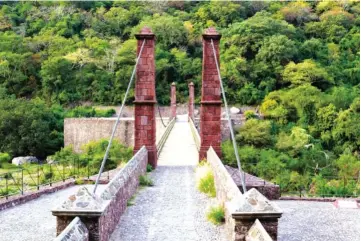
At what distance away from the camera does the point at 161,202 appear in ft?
31.3

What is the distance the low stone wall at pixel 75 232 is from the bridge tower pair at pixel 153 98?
7.94m

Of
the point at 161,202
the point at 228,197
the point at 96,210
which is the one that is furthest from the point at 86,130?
the point at 96,210

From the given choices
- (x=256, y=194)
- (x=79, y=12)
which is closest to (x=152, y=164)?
(x=256, y=194)

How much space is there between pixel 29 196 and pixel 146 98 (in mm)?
4074

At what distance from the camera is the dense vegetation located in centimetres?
3164

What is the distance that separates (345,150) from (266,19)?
21.6 m

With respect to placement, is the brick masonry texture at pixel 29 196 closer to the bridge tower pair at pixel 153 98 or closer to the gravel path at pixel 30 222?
the gravel path at pixel 30 222

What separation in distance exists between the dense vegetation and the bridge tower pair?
858cm

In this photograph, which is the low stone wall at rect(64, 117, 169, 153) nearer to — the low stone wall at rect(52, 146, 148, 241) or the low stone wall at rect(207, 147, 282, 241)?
the low stone wall at rect(52, 146, 148, 241)

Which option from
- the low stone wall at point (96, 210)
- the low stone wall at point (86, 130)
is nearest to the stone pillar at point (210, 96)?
the low stone wall at point (96, 210)

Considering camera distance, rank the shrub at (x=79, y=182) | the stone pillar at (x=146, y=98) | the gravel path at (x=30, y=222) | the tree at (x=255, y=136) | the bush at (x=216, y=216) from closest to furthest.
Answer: the bush at (x=216, y=216) < the gravel path at (x=30, y=222) < the stone pillar at (x=146, y=98) < the shrub at (x=79, y=182) < the tree at (x=255, y=136)

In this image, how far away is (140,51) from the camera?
44.3ft

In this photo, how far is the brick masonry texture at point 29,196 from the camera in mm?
10823

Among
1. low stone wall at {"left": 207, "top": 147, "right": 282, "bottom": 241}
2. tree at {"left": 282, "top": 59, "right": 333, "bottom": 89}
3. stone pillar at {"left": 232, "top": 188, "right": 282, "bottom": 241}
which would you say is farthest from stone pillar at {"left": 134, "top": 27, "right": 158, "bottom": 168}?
tree at {"left": 282, "top": 59, "right": 333, "bottom": 89}
